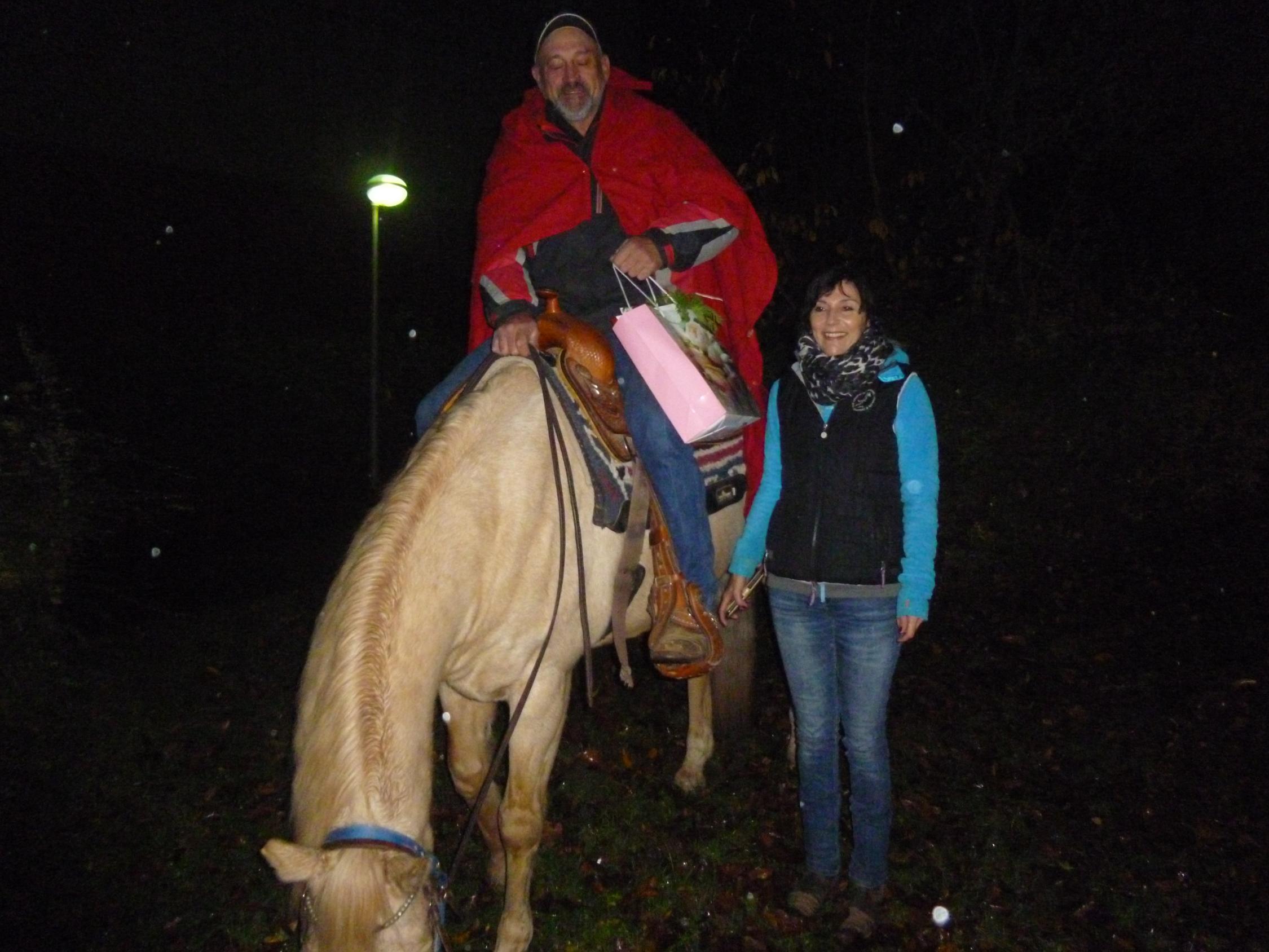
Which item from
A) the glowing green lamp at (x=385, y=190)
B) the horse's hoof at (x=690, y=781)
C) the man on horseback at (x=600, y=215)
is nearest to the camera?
the man on horseback at (x=600, y=215)

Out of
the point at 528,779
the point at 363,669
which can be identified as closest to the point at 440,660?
the point at 363,669

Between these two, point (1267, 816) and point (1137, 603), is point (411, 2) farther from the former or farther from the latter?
point (1267, 816)

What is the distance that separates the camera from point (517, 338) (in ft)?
9.27

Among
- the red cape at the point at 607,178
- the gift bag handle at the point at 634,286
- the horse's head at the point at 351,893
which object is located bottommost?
the horse's head at the point at 351,893

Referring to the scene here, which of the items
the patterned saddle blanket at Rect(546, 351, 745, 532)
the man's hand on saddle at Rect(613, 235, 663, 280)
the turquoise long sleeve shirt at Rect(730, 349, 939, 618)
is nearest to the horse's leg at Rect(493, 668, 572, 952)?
the patterned saddle blanket at Rect(546, 351, 745, 532)

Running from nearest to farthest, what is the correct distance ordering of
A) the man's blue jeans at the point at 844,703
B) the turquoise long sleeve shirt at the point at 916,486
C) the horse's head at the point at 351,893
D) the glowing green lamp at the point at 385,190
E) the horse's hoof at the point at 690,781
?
the horse's head at the point at 351,893
the turquoise long sleeve shirt at the point at 916,486
the man's blue jeans at the point at 844,703
the horse's hoof at the point at 690,781
the glowing green lamp at the point at 385,190

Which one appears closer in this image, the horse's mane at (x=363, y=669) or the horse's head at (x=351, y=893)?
the horse's head at (x=351, y=893)

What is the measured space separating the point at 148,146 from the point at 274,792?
21.0 feet

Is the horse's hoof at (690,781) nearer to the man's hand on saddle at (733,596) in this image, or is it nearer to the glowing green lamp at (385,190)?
the man's hand on saddle at (733,596)

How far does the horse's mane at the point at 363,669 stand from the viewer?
1.64m

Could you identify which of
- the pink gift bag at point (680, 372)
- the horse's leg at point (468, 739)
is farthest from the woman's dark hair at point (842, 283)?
the horse's leg at point (468, 739)

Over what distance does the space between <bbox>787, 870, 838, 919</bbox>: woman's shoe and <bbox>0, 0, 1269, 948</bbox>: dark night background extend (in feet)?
0.64

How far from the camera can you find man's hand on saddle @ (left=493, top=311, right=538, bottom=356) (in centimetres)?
282

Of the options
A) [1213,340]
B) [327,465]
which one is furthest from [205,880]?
[1213,340]
